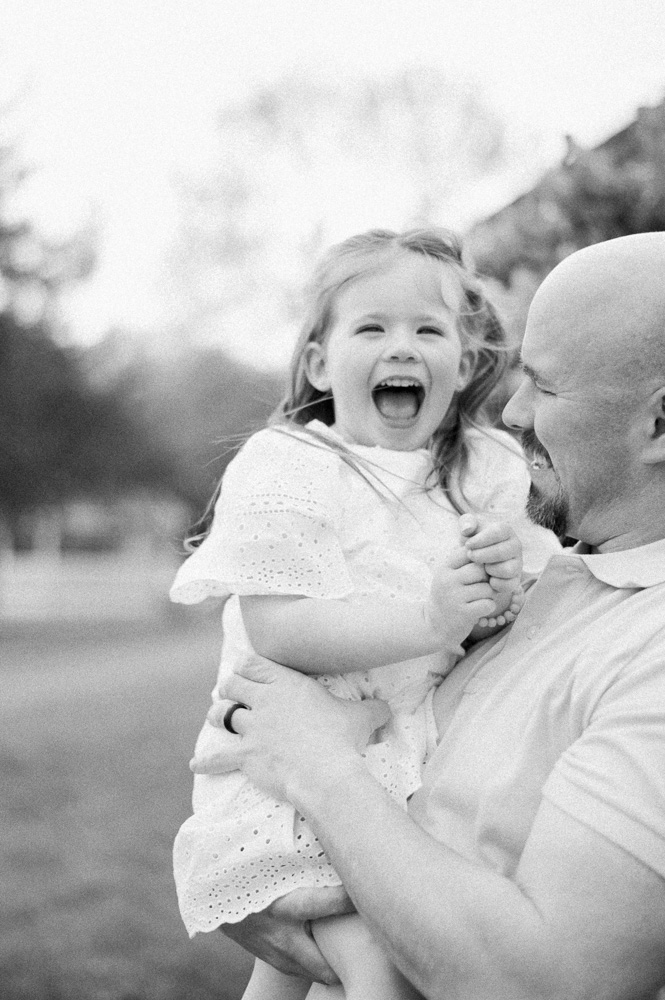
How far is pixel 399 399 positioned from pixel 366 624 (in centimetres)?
60

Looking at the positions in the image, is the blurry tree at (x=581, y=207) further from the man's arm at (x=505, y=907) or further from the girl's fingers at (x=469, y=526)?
the man's arm at (x=505, y=907)

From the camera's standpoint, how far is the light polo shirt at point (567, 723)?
5.08ft

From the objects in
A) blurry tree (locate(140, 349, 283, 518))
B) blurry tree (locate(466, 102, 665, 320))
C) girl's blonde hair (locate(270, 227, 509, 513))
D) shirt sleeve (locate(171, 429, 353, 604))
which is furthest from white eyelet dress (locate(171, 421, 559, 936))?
blurry tree (locate(140, 349, 283, 518))

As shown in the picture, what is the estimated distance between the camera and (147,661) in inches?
766

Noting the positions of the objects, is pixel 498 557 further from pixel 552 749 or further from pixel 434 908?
pixel 434 908

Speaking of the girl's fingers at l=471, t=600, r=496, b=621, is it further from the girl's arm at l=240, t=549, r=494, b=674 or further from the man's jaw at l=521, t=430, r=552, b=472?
the man's jaw at l=521, t=430, r=552, b=472

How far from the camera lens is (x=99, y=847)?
8164 mm

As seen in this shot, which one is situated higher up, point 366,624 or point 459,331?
point 459,331

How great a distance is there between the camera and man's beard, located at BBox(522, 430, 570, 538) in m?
1.97

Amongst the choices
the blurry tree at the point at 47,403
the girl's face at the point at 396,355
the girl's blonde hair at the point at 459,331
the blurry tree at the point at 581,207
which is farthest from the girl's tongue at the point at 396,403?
the blurry tree at the point at 47,403

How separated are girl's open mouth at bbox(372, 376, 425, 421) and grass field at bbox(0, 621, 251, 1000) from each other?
4.36 meters

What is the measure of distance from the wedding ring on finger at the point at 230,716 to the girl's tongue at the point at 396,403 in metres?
0.70

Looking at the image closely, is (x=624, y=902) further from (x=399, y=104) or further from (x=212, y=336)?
(x=212, y=336)

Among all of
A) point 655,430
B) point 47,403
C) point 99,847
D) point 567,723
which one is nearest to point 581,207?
point 655,430
